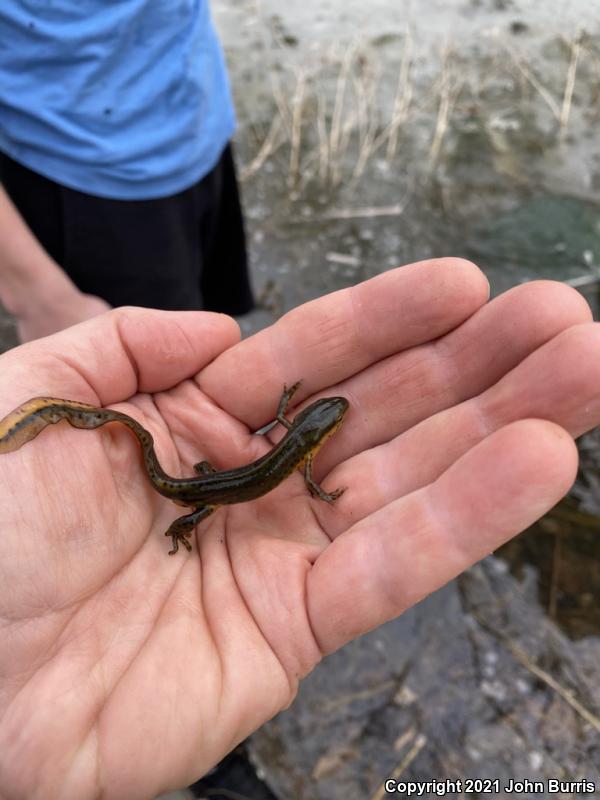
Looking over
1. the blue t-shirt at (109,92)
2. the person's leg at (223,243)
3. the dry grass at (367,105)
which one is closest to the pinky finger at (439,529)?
the blue t-shirt at (109,92)

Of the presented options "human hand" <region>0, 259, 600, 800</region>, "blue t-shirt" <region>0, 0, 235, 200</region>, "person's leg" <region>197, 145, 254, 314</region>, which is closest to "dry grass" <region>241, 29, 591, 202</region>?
"person's leg" <region>197, 145, 254, 314</region>

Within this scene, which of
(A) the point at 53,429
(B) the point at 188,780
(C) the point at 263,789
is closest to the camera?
(B) the point at 188,780

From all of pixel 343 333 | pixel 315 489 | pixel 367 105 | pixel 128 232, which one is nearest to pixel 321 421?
pixel 315 489

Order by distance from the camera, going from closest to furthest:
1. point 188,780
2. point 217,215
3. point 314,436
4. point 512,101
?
point 188,780 < point 314,436 < point 217,215 < point 512,101

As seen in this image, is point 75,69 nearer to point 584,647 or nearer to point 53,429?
point 53,429

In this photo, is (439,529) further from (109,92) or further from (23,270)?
(109,92)

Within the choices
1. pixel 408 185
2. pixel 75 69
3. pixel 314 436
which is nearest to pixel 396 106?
pixel 408 185
